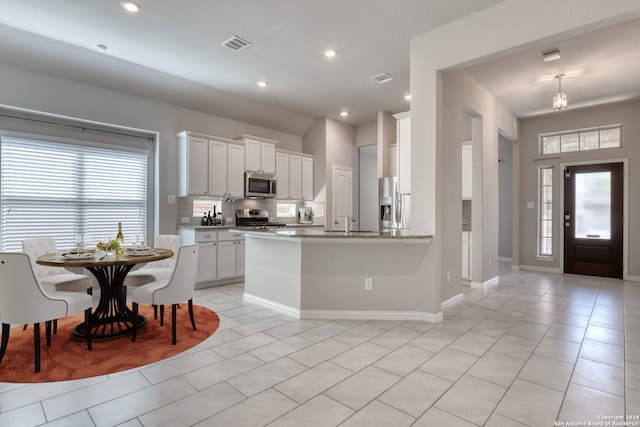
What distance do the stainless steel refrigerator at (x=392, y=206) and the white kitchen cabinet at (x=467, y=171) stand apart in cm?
88

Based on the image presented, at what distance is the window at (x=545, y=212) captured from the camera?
6.69m

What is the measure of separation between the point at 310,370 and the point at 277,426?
0.67 m

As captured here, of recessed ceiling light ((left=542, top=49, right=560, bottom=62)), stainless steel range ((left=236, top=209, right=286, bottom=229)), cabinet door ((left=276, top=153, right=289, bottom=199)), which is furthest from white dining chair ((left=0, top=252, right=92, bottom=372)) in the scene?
recessed ceiling light ((left=542, top=49, right=560, bottom=62))

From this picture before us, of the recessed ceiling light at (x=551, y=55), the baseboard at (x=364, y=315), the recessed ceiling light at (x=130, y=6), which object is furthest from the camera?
the recessed ceiling light at (x=551, y=55)

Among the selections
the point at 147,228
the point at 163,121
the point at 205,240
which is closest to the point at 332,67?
the point at 163,121

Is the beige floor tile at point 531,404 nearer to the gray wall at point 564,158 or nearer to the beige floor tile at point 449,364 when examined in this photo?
the beige floor tile at point 449,364

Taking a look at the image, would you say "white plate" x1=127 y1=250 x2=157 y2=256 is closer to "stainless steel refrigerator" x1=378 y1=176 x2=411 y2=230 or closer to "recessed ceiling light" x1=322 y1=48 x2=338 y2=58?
"recessed ceiling light" x1=322 y1=48 x2=338 y2=58

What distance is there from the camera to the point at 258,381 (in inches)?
91.5

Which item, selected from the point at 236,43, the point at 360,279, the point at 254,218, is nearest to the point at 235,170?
the point at 254,218

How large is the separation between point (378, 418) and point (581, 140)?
22.5 ft

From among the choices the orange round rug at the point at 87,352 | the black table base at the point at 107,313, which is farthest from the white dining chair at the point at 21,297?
the black table base at the point at 107,313

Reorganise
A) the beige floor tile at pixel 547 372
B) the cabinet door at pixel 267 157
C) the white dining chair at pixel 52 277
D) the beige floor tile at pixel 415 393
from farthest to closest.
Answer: the cabinet door at pixel 267 157
the white dining chair at pixel 52 277
the beige floor tile at pixel 547 372
the beige floor tile at pixel 415 393

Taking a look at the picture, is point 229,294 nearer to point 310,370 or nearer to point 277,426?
point 310,370

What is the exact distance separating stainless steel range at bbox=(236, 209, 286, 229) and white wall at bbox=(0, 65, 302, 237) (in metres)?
1.15
